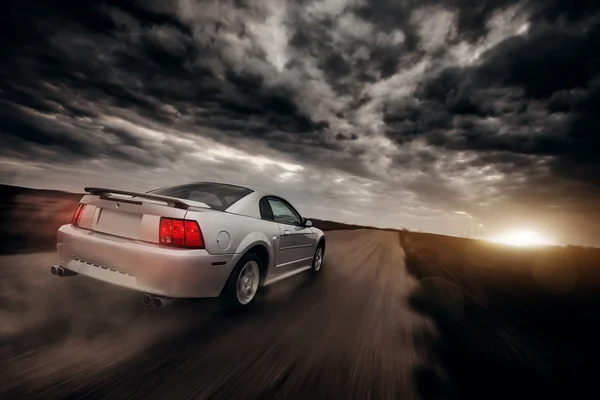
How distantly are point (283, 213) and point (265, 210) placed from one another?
868 mm

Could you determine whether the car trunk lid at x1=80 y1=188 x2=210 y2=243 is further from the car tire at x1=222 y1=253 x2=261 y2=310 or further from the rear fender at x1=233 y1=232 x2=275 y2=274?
the car tire at x1=222 y1=253 x2=261 y2=310

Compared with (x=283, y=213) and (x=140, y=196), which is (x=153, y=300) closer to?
(x=140, y=196)

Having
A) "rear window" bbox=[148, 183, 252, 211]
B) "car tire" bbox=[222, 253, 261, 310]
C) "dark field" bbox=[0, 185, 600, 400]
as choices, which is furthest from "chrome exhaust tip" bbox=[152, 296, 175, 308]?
"rear window" bbox=[148, 183, 252, 211]

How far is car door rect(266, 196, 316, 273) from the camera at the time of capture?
4703 millimetres

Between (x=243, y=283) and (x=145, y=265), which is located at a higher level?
(x=145, y=265)

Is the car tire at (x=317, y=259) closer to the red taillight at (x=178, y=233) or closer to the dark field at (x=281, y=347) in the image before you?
the dark field at (x=281, y=347)

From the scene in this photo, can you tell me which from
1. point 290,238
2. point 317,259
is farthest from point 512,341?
point 317,259

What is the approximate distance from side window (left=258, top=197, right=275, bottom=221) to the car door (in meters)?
0.08

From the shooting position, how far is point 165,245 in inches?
118

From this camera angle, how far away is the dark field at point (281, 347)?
2211 millimetres

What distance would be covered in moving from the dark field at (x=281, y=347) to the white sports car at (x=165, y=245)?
1.49ft

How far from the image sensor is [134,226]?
3121mm

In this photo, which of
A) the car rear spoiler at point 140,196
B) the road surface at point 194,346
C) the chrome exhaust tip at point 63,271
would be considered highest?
the car rear spoiler at point 140,196

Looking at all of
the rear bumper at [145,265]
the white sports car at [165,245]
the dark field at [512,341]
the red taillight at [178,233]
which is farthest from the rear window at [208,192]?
the dark field at [512,341]
